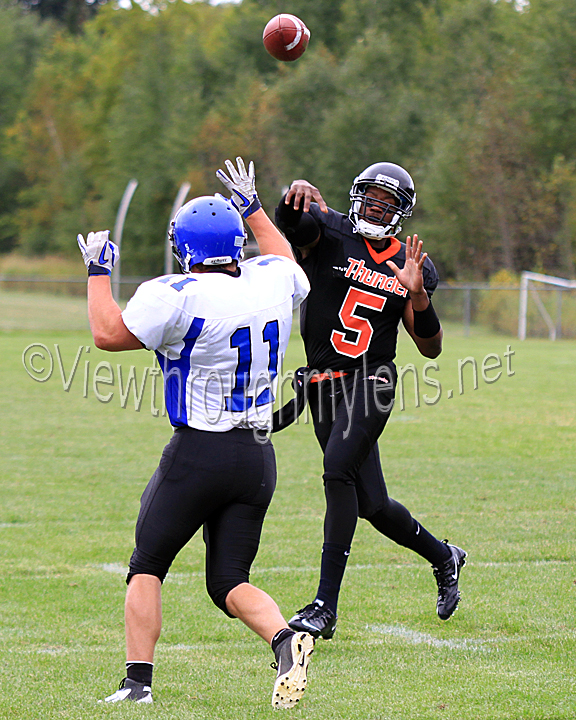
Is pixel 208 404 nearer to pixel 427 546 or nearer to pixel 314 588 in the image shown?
pixel 427 546

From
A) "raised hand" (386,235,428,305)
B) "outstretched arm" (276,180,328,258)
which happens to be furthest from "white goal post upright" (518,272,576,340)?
"raised hand" (386,235,428,305)

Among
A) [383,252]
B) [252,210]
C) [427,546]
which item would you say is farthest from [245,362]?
[427,546]

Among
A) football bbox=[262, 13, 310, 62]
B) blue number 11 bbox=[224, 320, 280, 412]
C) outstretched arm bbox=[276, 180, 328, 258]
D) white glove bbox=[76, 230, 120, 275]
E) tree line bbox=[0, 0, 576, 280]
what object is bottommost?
blue number 11 bbox=[224, 320, 280, 412]

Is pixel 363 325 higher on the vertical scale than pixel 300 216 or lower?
lower

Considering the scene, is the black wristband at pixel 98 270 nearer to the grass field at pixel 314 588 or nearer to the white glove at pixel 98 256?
the white glove at pixel 98 256

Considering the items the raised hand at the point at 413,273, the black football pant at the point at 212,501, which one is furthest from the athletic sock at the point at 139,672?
the raised hand at the point at 413,273

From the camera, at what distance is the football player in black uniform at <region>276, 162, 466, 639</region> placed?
3.93 m

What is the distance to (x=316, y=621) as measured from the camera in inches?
141

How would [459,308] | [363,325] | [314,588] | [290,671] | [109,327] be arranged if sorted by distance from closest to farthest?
[290,671]
[109,327]
[363,325]
[314,588]
[459,308]

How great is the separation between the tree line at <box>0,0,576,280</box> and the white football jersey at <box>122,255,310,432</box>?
30.7m

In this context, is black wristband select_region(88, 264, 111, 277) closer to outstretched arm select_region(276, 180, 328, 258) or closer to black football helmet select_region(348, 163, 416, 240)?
outstretched arm select_region(276, 180, 328, 258)

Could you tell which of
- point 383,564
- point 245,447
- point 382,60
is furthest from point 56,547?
point 382,60

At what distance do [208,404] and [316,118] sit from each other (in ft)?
124

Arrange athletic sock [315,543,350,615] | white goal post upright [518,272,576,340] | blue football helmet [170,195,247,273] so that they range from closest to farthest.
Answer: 1. blue football helmet [170,195,247,273]
2. athletic sock [315,543,350,615]
3. white goal post upright [518,272,576,340]
